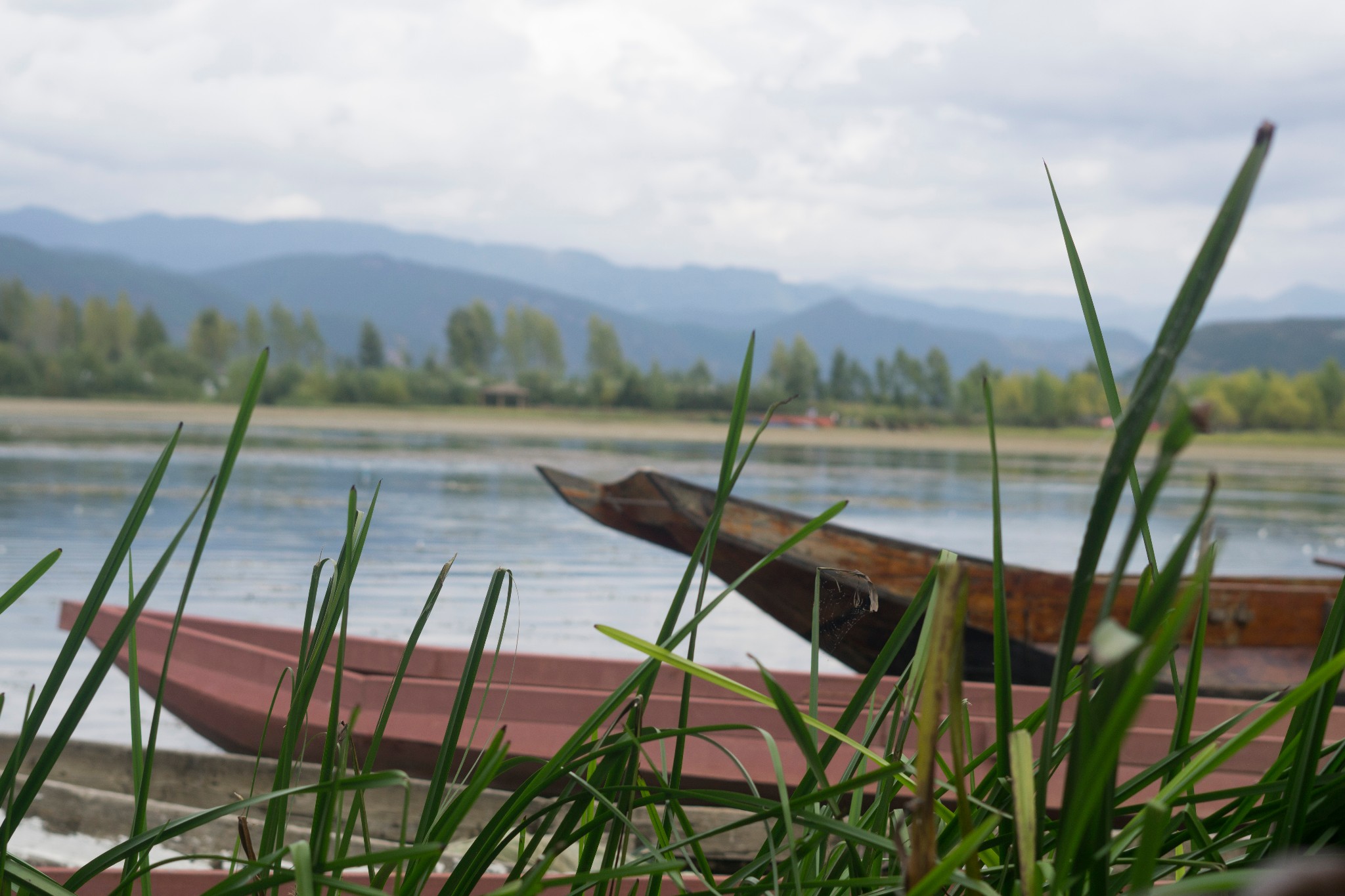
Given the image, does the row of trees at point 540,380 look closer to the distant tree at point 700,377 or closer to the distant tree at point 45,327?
the distant tree at point 45,327

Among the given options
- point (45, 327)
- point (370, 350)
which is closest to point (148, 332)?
point (45, 327)

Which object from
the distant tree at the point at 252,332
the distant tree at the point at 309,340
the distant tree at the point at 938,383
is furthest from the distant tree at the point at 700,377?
the distant tree at the point at 252,332

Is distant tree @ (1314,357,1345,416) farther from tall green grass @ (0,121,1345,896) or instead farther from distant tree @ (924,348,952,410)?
tall green grass @ (0,121,1345,896)

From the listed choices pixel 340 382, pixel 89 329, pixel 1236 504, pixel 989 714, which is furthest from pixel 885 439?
pixel 89 329

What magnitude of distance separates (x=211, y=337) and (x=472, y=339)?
18.2 m

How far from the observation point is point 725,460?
1.76 ft

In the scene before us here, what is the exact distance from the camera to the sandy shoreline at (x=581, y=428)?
3978 cm

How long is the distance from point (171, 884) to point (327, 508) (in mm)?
14179

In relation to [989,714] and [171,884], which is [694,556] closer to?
[171,884]

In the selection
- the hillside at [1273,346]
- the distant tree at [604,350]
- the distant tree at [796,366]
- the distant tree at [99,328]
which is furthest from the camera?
the hillside at [1273,346]

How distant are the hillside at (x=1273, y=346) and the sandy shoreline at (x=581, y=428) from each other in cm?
6634

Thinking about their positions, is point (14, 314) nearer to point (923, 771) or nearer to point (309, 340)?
point (309, 340)

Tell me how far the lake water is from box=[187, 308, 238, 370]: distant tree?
4142 centimetres

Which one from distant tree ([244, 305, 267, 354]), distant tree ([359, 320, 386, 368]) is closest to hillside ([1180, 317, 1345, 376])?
distant tree ([359, 320, 386, 368])
